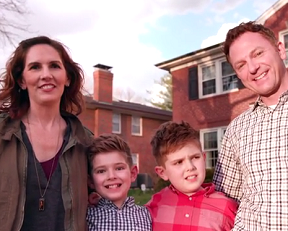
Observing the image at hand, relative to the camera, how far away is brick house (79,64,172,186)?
86.4 feet

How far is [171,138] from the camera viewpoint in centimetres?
276

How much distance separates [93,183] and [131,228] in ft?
1.32

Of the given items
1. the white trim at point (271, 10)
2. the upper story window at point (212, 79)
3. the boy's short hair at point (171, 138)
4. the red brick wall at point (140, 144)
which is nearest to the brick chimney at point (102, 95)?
the red brick wall at point (140, 144)

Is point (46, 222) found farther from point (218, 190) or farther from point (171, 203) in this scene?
point (218, 190)

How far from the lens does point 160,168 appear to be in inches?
113

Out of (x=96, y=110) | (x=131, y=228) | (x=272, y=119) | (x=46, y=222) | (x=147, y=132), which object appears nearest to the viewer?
(x=46, y=222)

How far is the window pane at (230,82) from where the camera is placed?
54.5 feet

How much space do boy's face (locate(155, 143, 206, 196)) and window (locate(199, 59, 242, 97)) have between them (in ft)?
46.5

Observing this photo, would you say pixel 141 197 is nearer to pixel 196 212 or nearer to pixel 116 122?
pixel 196 212

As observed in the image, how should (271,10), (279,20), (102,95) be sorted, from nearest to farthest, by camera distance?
(279,20) < (271,10) < (102,95)

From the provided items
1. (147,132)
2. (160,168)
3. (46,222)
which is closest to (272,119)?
(160,168)

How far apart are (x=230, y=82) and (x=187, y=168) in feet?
48.4

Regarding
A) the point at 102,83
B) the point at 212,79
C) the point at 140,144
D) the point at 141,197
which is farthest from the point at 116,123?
the point at 141,197

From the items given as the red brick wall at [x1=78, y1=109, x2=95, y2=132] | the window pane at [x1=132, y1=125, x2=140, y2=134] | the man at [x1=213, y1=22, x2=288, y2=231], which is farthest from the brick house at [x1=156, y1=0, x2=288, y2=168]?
the man at [x1=213, y1=22, x2=288, y2=231]
